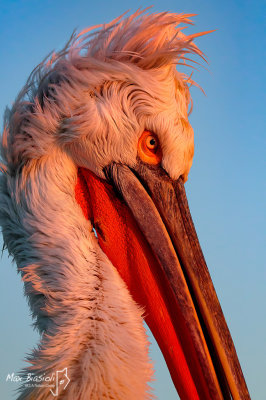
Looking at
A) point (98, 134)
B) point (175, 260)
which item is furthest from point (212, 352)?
point (98, 134)

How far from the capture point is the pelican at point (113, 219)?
2016mm

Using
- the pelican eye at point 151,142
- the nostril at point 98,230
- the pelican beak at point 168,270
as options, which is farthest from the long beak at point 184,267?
the nostril at point 98,230

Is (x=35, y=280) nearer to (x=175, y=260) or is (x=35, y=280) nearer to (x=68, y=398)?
(x=68, y=398)

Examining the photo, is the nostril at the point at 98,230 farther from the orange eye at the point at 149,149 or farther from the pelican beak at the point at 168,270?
the orange eye at the point at 149,149

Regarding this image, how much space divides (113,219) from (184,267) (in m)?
0.47

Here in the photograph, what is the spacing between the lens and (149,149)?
8.01ft

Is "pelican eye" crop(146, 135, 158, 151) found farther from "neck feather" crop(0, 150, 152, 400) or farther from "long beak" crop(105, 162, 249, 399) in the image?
"neck feather" crop(0, 150, 152, 400)

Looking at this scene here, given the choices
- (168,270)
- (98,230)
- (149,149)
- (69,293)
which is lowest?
(69,293)

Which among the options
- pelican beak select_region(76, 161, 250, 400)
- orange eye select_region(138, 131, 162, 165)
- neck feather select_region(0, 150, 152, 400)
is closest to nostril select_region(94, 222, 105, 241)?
pelican beak select_region(76, 161, 250, 400)

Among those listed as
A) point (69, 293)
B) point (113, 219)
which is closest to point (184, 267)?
point (113, 219)

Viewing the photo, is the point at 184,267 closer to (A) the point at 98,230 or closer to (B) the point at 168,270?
(B) the point at 168,270

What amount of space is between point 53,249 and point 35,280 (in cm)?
18

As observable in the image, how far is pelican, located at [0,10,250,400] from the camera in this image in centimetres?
202

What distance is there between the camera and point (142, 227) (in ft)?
7.65
